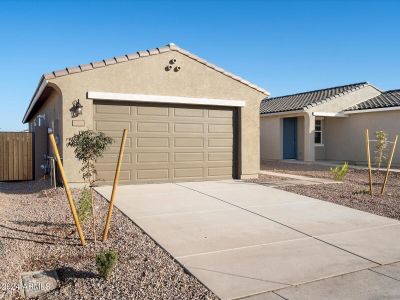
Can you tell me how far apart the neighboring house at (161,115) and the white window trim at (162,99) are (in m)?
0.03

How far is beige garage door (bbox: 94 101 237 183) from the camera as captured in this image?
10906 millimetres

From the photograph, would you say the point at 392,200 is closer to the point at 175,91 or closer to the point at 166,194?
the point at 166,194

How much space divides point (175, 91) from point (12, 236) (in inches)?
275

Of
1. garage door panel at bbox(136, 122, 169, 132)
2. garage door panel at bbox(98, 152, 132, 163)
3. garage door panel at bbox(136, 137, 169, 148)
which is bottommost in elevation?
garage door panel at bbox(98, 152, 132, 163)

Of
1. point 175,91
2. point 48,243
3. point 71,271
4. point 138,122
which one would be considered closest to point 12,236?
point 48,243

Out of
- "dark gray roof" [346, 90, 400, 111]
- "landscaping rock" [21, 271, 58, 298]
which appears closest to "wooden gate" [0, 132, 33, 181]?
"landscaping rock" [21, 271, 58, 298]

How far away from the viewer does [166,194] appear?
955cm

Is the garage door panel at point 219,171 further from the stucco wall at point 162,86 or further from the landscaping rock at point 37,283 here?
the landscaping rock at point 37,283

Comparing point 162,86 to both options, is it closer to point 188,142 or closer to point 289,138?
point 188,142

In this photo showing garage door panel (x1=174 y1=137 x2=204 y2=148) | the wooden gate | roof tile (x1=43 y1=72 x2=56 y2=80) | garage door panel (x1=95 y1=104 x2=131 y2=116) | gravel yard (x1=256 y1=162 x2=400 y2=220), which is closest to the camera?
gravel yard (x1=256 y1=162 x2=400 y2=220)

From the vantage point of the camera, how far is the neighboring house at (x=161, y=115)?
10336 millimetres

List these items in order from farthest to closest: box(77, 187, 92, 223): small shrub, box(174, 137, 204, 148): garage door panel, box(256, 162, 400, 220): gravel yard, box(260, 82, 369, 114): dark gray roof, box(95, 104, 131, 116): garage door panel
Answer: box(260, 82, 369, 114): dark gray roof → box(174, 137, 204, 148): garage door panel → box(95, 104, 131, 116): garage door panel → box(256, 162, 400, 220): gravel yard → box(77, 187, 92, 223): small shrub

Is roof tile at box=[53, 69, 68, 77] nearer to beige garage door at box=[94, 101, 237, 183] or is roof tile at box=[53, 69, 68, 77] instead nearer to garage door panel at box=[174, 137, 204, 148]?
beige garage door at box=[94, 101, 237, 183]

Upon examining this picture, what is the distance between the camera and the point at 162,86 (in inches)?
446
